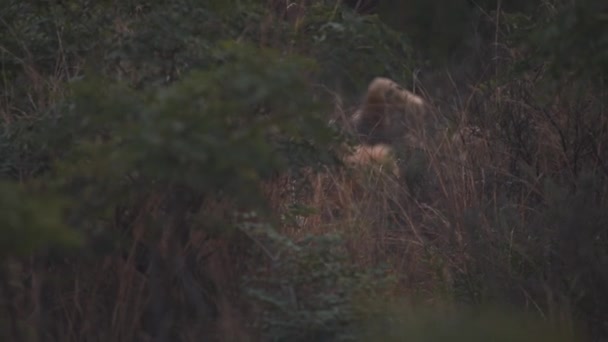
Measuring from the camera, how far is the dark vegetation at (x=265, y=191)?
4.13 metres

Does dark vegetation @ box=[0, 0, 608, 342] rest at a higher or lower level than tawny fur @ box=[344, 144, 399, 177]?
higher

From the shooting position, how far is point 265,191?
5.95 metres

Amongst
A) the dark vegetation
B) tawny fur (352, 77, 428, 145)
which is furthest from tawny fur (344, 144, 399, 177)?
tawny fur (352, 77, 428, 145)

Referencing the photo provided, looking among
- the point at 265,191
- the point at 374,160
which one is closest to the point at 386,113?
the point at 374,160

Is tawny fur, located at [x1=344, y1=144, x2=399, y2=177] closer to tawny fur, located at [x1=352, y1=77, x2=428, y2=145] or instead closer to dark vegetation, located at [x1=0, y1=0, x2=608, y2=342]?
dark vegetation, located at [x1=0, y1=0, x2=608, y2=342]

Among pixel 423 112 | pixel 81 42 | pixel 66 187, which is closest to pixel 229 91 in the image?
pixel 66 187

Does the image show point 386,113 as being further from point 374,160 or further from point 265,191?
point 265,191

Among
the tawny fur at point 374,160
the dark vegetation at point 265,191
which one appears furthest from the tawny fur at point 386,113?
the dark vegetation at point 265,191

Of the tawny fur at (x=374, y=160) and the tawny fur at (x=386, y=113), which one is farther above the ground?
the tawny fur at (x=374, y=160)

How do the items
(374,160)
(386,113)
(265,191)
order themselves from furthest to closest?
(386,113) < (374,160) < (265,191)

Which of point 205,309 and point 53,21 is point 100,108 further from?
point 53,21

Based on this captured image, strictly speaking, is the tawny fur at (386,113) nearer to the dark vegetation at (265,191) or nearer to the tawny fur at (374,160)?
the tawny fur at (374,160)

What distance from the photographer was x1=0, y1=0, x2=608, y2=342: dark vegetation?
13.6 feet

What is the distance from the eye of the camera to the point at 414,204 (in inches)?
303
